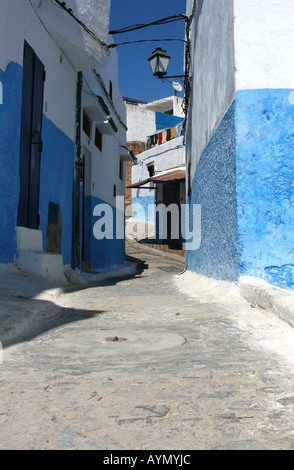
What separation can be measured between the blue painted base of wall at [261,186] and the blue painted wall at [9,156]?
3032mm

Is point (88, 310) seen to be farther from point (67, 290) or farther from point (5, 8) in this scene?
point (5, 8)

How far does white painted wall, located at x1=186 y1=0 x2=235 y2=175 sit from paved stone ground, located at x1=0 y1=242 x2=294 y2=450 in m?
3.28

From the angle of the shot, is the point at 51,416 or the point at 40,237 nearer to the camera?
the point at 51,416

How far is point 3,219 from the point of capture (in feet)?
19.1

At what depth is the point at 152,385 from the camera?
2.02 meters

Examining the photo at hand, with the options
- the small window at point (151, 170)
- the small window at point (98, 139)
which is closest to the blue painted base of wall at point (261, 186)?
the small window at point (98, 139)

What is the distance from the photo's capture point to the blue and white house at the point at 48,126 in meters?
6.02

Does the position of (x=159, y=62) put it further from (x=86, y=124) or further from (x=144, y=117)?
(x=144, y=117)

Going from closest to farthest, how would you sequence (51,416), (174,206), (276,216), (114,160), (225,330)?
(51,416) < (225,330) < (276,216) < (114,160) < (174,206)

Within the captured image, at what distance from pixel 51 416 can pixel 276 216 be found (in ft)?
12.3

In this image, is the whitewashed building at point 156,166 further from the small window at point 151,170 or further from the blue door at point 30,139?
the blue door at point 30,139

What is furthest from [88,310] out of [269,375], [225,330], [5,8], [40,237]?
[5,8]

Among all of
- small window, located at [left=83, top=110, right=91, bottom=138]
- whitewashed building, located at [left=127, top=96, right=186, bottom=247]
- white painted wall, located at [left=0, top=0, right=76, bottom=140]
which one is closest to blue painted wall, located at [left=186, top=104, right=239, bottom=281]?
white painted wall, located at [left=0, top=0, right=76, bottom=140]

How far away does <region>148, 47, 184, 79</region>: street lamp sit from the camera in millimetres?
10422
